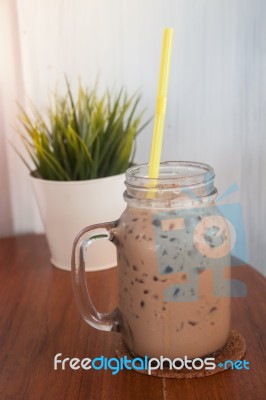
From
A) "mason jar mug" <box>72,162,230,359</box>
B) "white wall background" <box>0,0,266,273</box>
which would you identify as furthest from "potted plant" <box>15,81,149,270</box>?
"mason jar mug" <box>72,162,230,359</box>

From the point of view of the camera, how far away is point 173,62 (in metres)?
1.01

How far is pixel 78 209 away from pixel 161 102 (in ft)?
1.02

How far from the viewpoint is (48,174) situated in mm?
875

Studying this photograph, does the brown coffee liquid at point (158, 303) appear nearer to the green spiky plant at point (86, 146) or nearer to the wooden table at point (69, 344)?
the wooden table at point (69, 344)

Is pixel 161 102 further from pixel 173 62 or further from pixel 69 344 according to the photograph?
pixel 173 62

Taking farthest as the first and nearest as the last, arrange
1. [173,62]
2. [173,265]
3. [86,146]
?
[173,62] → [86,146] → [173,265]

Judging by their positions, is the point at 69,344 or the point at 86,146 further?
the point at 86,146

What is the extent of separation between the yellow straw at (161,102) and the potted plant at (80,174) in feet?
0.84

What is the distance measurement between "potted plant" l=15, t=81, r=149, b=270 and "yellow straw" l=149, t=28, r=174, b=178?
0.26m

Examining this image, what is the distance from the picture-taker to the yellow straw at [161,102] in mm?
564

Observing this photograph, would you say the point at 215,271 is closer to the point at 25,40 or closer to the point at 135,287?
the point at 135,287

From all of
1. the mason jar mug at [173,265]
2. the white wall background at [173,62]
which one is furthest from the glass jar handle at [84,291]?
the white wall background at [173,62]

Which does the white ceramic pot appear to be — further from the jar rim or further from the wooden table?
the jar rim

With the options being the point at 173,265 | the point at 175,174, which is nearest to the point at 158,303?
the point at 173,265
